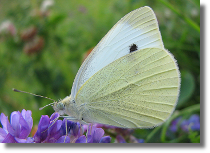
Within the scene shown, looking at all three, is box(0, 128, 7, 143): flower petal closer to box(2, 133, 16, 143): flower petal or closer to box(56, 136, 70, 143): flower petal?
box(2, 133, 16, 143): flower petal

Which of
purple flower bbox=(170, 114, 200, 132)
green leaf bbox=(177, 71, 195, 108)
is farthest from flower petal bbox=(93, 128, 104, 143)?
green leaf bbox=(177, 71, 195, 108)

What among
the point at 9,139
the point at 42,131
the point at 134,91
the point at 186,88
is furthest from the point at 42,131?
the point at 186,88

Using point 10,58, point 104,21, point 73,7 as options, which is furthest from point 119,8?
point 10,58

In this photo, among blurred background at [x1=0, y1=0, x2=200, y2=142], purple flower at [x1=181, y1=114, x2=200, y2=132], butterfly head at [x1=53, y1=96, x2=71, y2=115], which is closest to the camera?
butterfly head at [x1=53, y1=96, x2=71, y2=115]

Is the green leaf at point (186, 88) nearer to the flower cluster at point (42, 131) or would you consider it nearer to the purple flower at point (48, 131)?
the flower cluster at point (42, 131)

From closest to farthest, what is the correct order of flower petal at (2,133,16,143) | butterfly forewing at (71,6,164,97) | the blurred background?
flower petal at (2,133,16,143)
butterfly forewing at (71,6,164,97)
the blurred background

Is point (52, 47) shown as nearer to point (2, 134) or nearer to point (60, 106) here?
point (60, 106)
